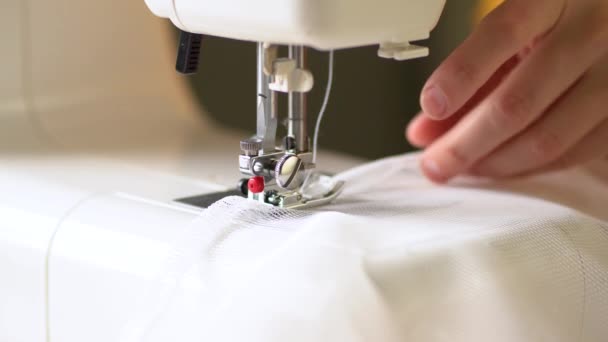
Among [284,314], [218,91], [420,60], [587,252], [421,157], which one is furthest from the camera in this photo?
[420,60]

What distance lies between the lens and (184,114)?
1318mm

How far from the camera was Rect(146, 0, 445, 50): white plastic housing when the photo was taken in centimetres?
67

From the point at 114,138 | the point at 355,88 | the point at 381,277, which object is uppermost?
the point at 381,277

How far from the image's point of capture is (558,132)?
37.7 inches

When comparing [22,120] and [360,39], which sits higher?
[360,39]

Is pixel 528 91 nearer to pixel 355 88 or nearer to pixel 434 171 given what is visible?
pixel 434 171

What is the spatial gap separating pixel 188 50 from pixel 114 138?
0.39 meters

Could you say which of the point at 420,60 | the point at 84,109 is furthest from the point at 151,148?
the point at 420,60

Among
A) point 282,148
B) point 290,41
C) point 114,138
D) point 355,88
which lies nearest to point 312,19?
point 290,41

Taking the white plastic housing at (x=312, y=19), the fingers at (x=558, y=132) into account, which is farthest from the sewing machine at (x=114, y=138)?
the fingers at (x=558, y=132)

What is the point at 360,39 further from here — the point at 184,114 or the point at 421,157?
the point at 184,114

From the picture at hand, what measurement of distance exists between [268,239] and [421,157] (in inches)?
13.4

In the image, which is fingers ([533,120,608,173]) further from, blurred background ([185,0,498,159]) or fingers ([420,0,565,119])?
blurred background ([185,0,498,159])

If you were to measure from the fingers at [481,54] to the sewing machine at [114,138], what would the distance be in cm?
7
